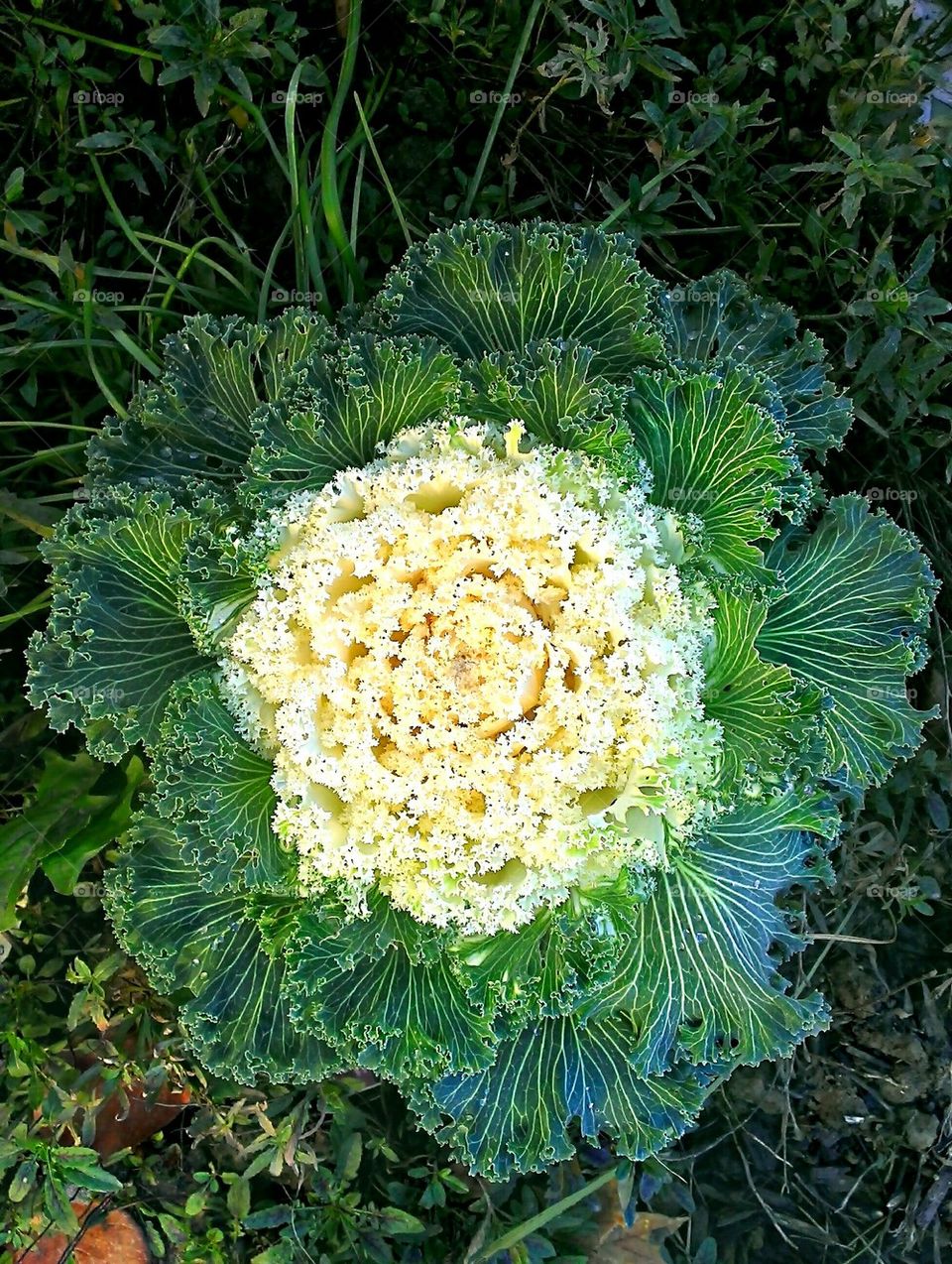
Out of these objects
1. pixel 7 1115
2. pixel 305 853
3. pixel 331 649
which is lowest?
pixel 7 1115

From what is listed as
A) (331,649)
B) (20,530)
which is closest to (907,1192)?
(331,649)

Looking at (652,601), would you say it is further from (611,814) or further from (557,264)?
→ (557,264)

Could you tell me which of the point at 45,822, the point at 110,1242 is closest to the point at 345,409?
the point at 45,822

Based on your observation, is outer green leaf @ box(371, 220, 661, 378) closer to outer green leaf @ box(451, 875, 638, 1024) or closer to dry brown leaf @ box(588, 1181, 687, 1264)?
outer green leaf @ box(451, 875, 638, 1024)

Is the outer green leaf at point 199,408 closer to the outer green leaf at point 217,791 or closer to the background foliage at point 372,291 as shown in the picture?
the background foliage at point 372,291

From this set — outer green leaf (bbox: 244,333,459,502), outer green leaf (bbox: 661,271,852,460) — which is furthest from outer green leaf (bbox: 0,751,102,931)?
outer green leaf (bbox: 661,271,852,460)

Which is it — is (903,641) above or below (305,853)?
above
